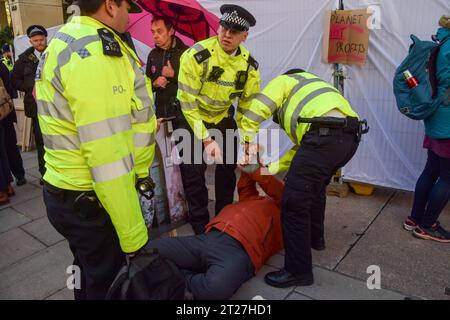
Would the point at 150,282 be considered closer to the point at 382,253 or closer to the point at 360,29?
the point at 382,253

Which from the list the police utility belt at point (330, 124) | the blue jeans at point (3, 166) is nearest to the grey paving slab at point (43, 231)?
the blue jeans at point (3, 166)

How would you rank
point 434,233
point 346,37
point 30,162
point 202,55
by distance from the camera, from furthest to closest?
point 30,162 → point 346,37 → point 434,233 → point 202,55

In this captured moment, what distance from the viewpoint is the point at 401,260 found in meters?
2.85

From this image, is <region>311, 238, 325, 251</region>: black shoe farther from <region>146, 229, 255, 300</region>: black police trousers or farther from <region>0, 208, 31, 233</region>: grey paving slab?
<region>0, 208, 31, 233</region>: grey paving slab

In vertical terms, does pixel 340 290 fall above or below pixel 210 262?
below

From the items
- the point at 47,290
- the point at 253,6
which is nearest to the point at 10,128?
the point at 47,290

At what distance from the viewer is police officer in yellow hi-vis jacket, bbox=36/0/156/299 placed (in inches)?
54.4

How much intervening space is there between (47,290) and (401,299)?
243cm

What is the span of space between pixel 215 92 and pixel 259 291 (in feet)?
5.05

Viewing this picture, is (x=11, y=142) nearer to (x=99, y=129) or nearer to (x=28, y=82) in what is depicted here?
(x=28, y=82)

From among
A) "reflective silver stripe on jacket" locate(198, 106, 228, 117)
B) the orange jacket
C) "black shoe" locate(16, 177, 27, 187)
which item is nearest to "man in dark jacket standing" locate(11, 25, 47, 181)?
"black shoe" locate(16, 177, 27, 187)

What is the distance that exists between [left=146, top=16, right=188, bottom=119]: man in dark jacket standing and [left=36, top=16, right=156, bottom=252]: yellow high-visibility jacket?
1.99 meters

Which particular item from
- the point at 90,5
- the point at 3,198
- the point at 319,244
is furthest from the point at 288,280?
the point at 3,198

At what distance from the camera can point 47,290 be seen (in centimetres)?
270
